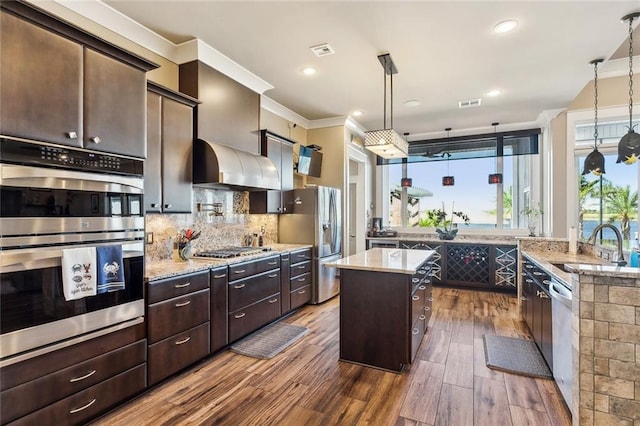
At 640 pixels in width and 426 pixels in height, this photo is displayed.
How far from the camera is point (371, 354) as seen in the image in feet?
9.36

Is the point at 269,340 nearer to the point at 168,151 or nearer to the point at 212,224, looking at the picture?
the point at 212,224

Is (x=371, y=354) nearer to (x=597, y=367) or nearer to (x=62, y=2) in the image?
(x=597, y=367)

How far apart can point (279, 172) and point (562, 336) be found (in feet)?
11.5

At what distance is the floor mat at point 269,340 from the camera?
3.13 metres

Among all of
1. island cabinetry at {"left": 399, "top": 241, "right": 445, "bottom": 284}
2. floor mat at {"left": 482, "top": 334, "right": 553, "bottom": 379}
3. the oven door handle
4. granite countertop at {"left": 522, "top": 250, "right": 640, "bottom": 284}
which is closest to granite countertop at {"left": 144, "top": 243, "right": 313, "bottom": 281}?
the oven door handle

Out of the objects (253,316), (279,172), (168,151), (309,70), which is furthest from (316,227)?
(168,151)

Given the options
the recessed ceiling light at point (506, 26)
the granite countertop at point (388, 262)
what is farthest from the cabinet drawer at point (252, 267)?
the recessed ceiling light at point (506, 26)

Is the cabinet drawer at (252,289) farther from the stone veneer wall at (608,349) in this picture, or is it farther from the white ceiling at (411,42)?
the stone veneer wall at (608,349)

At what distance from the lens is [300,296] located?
14.4 ft

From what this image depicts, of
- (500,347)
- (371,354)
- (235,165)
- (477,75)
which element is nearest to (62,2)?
(235,165)

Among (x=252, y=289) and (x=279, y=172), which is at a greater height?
(x=279, y=172)

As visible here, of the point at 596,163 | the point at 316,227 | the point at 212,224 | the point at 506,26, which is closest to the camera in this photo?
the point at 506,26

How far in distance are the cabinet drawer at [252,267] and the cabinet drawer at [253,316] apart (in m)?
0.35

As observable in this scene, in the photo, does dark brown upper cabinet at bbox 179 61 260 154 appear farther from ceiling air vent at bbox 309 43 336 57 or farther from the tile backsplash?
ceiling air vent at bbox 309 43 336 57
